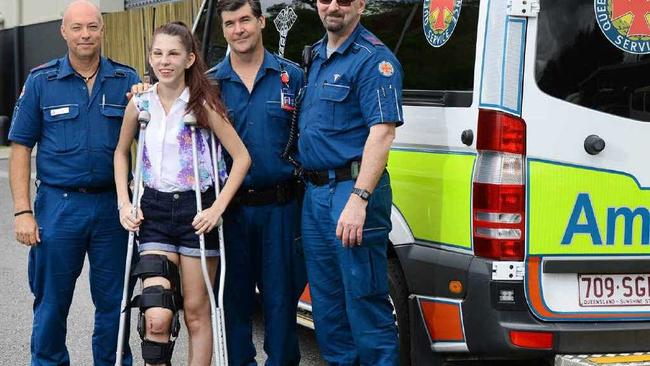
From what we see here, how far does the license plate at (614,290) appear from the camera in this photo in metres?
3.83

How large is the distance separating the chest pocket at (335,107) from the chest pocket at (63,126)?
1.21 metres

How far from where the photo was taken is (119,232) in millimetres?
4477

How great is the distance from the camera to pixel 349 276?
3.99 m

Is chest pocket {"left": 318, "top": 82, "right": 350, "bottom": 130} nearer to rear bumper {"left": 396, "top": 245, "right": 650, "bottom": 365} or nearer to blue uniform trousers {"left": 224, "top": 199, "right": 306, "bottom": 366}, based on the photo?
blue uniform trousers {"left": 224, "top": 199, "right": 306, "bottom": 366}

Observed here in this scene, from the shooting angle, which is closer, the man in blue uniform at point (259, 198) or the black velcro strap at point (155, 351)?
the black velcro strap at point (155, 351)

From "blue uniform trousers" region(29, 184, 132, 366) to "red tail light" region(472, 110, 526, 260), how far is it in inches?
70.3

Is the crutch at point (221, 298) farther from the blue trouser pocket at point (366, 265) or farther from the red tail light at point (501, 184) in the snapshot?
the red tail light at point (501, 184)

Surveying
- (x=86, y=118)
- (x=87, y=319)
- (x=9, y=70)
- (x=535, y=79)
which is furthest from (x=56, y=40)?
(x=535, y=79)

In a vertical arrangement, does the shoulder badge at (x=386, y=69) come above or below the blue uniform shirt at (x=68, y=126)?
above

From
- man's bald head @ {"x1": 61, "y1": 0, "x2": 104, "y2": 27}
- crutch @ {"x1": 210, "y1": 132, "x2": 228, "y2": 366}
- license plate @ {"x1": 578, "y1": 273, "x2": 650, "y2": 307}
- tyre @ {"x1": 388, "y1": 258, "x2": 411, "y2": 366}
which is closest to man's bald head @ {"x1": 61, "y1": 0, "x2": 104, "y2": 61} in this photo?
man's bald head @ {"x1": 61, "y1": 0, "x2": 104, "y2": 27}

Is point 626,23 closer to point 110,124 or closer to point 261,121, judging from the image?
point 261,121

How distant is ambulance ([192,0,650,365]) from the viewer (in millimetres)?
3730

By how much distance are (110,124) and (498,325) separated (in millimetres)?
2027


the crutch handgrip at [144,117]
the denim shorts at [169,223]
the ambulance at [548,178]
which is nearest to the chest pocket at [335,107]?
the ambulance at [548,178]
